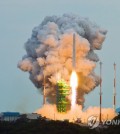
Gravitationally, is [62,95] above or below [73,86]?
below

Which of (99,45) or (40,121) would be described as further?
(99,45)

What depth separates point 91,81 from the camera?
375 feet

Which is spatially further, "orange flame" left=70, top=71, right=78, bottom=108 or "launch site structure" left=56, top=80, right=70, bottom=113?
"launch site structure" left=56, top=80, right=70, bottom=113

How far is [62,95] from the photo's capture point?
4464 inches

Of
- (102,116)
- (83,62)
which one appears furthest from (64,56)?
(102,116)

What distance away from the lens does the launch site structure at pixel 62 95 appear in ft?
370

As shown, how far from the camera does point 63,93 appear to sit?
372ft

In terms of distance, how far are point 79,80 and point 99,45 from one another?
6.36 metres

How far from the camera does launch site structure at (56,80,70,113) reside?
112812mm

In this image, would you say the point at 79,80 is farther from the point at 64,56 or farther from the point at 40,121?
the point at 40,121

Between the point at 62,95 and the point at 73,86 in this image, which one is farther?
the point at 62,95

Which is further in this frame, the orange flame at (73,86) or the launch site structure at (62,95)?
the launch site structure at (62,95)

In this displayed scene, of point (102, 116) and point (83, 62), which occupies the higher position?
point (83, 62)

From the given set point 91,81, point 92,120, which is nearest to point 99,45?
point 91,81
